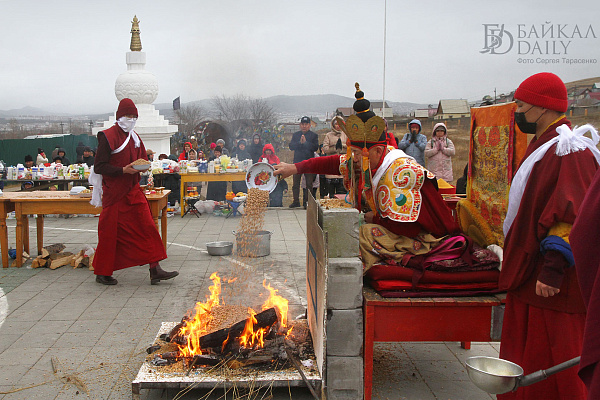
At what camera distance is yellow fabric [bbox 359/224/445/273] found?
→ 374cm

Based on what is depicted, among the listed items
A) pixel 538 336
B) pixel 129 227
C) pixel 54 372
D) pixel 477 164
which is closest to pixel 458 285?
pixel 538 336

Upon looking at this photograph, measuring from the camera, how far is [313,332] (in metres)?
4.03

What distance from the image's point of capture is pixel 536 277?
301 cm

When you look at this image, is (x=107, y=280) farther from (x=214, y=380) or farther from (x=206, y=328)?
(x=214, y=380)

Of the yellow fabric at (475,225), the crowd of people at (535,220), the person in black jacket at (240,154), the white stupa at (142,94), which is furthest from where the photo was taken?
the white stupa at (142,94)

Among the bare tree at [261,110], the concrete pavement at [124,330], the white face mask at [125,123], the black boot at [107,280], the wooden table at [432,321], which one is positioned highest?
the bare tree at [261,110]

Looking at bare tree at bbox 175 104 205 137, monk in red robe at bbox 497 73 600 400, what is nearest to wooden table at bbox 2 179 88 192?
monk in red robe at bbox 497 73 600 400

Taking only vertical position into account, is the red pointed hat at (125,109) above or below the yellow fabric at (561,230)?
above

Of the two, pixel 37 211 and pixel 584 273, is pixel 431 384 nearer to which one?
pixel 584 273

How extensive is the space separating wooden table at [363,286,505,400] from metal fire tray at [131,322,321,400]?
490mm

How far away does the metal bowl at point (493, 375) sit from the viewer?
6.50ft

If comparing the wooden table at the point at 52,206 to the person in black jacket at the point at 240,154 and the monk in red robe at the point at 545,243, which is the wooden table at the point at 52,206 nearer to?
the monk in red robe at the point at 545,243

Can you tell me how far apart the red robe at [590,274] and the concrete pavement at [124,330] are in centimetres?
249

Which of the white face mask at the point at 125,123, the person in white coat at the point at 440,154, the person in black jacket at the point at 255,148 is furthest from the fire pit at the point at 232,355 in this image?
the person in black jacket at the point at 255,148
